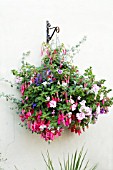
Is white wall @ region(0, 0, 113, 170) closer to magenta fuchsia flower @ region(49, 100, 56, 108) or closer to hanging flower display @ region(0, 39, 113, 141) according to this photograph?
hanging flower display @ region(0, 39, 113, 141)

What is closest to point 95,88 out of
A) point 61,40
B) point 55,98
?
point 55,98

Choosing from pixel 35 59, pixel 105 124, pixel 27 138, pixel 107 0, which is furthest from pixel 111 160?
pixel 107 0

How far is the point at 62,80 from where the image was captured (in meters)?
2.54

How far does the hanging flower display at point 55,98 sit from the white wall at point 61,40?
0.48 ft

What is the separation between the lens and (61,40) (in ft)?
9.67

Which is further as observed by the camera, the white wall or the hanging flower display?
the white wall

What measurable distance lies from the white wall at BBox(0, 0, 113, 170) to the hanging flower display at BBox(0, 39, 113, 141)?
15 cm

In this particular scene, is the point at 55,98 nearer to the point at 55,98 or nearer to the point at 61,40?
the point at 55,98

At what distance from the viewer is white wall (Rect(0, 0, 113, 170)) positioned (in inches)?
103

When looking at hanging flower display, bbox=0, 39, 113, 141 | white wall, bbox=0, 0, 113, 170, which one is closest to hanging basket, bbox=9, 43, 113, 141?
hanging flower display, bbox=0, 39, 113, 141

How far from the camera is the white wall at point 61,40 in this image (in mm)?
2625

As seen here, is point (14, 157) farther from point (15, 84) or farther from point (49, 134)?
point (15, 84)

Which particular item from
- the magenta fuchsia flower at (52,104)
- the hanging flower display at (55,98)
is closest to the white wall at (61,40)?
the hanging flower display at (55,98)

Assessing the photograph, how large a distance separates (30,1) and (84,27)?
2.09ft
